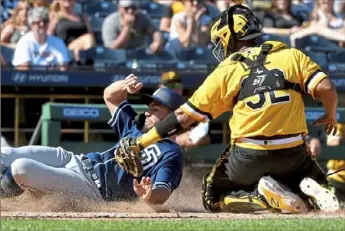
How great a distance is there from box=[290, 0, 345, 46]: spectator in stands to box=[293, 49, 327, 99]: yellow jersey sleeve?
6.58 meters

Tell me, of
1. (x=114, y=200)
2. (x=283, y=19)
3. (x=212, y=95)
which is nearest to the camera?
(x=212, y=95)

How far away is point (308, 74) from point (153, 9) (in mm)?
7174

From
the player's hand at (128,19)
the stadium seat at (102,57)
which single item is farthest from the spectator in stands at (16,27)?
the player's hand at (128,19)

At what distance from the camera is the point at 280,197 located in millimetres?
7039

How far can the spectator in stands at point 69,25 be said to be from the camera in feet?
41.2

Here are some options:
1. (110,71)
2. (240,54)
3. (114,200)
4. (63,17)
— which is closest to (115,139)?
(110,71)

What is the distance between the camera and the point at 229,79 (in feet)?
23.1

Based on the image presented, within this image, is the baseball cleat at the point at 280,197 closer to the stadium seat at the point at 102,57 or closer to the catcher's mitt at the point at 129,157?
the catcher's mitt at the point at 129,157

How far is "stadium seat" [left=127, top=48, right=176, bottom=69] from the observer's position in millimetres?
11891

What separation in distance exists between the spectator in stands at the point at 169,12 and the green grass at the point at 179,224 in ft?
24.4

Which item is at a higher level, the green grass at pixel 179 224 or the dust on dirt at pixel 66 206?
the green grass at pixel 179 224

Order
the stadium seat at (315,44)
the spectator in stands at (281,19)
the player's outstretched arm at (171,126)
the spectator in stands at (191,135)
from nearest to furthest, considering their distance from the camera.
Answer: the player's outstretched arm at (171,126)
the spectator in stands at (191,135)
the stadium seat at (315,44)
the spectator in stands at (281,19)

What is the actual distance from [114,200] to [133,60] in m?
4.42

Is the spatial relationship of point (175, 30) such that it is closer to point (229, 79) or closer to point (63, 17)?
point (63, 17)
